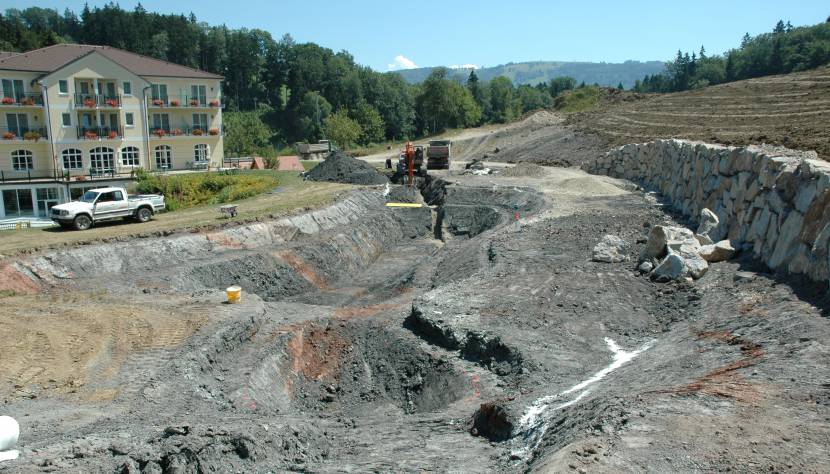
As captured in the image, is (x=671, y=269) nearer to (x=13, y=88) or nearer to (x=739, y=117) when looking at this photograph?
(x=739, y=117)

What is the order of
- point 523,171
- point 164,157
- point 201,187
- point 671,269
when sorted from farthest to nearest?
point 164,157, point 523,171, point 201,187, point 671,269

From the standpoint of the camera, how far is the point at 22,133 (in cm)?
4294

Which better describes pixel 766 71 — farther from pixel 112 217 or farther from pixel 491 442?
pixel 491 442

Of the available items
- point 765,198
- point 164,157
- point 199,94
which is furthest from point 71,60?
point 765,198

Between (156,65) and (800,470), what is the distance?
52.4m

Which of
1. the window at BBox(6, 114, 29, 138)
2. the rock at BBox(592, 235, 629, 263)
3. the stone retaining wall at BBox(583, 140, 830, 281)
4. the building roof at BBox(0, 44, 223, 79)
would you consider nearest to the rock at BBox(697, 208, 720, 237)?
the stone retaining wall at BBox(583, 140, 830, 281)

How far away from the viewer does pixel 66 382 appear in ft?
45.0

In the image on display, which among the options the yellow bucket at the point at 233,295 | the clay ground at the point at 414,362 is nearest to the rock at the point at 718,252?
the clay ground at the point at 414,362

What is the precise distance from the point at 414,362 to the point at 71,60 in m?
39.3

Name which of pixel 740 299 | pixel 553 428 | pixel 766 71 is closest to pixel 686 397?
pixel 553 428

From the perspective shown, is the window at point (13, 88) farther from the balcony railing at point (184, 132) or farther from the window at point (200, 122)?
the window at point (200, 122)

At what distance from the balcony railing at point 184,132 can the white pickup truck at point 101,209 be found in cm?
1875

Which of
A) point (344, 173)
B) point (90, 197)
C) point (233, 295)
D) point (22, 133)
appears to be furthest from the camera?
point (344, 173)

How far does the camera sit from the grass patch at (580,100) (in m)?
84.2
